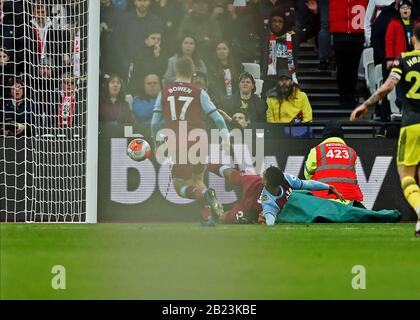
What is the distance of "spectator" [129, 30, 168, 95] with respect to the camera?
65.2 feet

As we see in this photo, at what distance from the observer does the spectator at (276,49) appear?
21156mm

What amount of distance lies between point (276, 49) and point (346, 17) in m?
2.19

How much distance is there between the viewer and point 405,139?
1524 centimetres

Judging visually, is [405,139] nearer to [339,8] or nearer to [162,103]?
[162,103]

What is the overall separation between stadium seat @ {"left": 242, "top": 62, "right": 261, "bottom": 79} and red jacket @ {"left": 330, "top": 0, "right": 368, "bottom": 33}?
1983 millimetres

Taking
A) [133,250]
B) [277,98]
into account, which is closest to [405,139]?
[133,250]

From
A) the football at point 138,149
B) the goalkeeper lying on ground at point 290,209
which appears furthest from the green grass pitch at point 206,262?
the football at point 138,149

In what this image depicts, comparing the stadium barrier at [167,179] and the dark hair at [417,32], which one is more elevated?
the dark hair at [417,32]

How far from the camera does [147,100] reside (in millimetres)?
20328

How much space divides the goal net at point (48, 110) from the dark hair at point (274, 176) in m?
2.35

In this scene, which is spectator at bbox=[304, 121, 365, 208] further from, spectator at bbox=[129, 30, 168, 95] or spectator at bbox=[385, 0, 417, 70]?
spectator at bbox=[385, 0, 417, 70]

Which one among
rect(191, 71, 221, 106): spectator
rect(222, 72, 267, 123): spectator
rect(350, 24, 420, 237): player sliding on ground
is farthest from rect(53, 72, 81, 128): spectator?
rect(350, 24, 420, 237): player sliding on ground

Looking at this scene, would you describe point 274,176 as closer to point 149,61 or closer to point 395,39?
point 149,61

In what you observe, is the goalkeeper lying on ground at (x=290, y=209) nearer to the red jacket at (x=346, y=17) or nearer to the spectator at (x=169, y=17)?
the spectator at (x=169, y=17)
